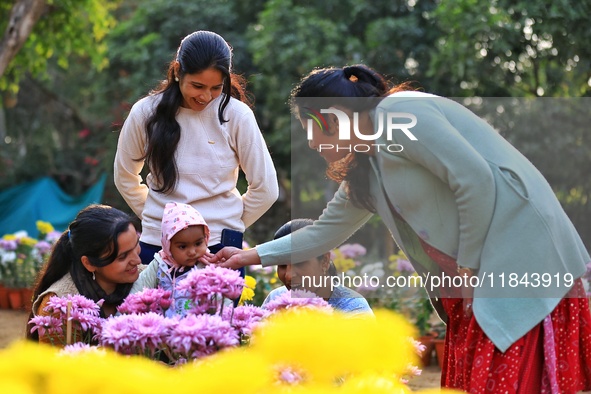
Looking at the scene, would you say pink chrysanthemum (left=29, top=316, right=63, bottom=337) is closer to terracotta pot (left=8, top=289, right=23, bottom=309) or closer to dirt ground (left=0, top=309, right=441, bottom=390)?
dirt ground (left=0, top=309, right=441, bottom=390)

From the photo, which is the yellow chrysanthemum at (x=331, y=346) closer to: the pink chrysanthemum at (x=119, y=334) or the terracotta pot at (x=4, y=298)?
the pink chrysanthemum at (x=119, y=334)

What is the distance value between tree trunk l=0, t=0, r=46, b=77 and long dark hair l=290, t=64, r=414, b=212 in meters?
5.91

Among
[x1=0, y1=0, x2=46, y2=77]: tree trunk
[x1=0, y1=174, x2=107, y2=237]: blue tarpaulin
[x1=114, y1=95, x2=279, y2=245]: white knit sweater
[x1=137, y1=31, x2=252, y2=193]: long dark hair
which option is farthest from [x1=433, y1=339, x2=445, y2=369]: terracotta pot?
[x1=0, y1=174, x2=107, y2=237]: blue tarpaulin

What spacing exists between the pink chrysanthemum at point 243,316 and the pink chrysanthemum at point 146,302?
0.18 meters

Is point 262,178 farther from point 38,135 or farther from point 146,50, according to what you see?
point 38,135

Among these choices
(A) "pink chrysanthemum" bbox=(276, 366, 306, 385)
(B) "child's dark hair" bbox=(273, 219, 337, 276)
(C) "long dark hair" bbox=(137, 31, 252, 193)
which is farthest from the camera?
(B) "child's dark hair" bbox=(273, 219, 337, 276)

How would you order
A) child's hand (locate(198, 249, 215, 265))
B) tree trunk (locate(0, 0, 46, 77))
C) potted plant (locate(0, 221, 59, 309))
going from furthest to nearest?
1. potted plant (locate(0, 221, 59, 309))
2. tree trunk (locate(0, 0, 46, 77))
3. child's hand (locate(198, 249, 215, 265))

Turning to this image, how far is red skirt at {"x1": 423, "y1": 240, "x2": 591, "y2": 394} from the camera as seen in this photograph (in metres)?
2.63

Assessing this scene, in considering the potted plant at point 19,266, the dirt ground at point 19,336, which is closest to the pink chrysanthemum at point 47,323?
the dirt ground at point 19,336

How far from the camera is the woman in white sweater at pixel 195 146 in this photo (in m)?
3.54

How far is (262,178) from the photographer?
372 centimetres

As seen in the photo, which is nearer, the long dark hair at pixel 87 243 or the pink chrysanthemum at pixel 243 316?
the pink chrysanthemum at pixel 243 316

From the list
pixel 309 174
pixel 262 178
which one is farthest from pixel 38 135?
pixel 262 178

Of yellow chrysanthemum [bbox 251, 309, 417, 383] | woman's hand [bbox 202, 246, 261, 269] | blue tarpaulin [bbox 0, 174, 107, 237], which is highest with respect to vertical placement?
yellow chrysanthemum [bbox 251, 309, 417, 383]
